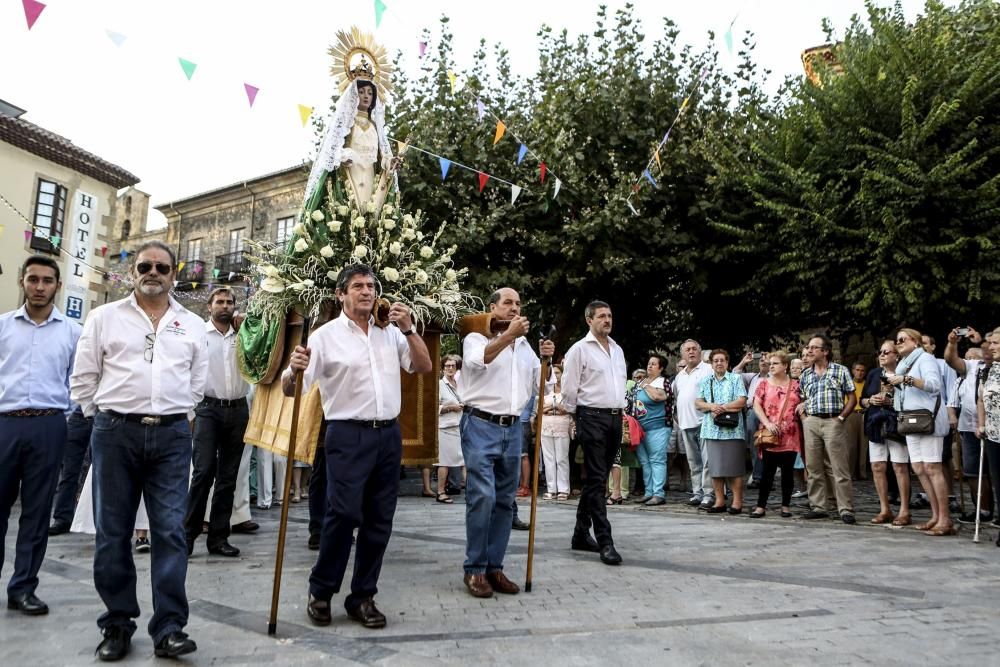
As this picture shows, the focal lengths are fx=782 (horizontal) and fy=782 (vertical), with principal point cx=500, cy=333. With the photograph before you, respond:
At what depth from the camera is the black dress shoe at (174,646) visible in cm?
372

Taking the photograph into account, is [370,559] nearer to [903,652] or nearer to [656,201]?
[903,652]

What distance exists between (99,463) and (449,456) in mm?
7668

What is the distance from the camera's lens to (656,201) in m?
15.5

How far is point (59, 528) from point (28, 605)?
3.30 m

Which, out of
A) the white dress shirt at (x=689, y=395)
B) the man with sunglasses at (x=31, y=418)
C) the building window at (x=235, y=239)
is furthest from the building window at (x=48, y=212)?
the man with sunglasses at (x=31, y=418)

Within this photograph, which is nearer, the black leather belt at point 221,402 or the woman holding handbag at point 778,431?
the black leather belt at point 221,402

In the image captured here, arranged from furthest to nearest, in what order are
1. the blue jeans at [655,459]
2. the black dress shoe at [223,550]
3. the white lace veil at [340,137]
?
the blue jeans at [655,459]
the white lace veil at [340,137]
the black dress shoe at [223,550]

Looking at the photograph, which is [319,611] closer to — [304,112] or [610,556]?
[610,556]

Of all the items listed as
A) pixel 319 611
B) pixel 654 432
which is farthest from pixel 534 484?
pixel 654 432

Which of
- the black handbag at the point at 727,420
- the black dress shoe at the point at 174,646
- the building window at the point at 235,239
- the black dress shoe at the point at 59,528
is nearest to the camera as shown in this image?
the black dress shoe at the point at 174,646

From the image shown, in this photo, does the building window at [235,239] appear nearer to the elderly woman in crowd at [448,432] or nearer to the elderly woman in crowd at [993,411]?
the elderly woman in crowd at [448,432]

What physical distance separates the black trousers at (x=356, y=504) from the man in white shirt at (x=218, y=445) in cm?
228

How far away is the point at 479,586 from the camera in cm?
506

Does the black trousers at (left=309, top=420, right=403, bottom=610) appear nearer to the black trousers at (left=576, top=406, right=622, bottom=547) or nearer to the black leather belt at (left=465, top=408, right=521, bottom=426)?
the black leather belt at (left=465, top=408, right=521, bottom=426)
